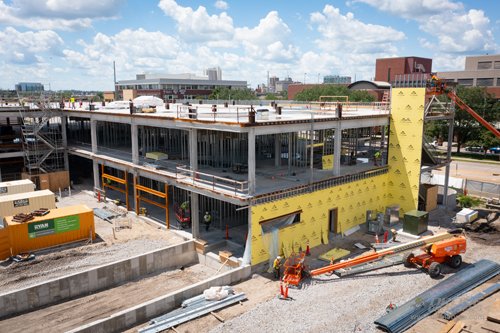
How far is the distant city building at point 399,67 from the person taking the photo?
85.6m

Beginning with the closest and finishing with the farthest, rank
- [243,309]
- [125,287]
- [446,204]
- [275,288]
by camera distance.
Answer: [243,309] < [275,288] < [125,287] < [446,204]

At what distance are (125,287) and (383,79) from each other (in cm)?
8152

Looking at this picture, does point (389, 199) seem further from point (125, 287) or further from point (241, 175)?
point (125, 287)

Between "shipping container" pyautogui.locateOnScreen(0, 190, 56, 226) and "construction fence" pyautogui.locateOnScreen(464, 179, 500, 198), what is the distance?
113ft

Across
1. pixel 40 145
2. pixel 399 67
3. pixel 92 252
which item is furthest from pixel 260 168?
pixel 399 67

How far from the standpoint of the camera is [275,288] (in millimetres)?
20734

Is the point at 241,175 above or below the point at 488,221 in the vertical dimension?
above

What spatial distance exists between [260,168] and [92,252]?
1283 cm

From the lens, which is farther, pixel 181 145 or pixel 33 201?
pixel 181 145

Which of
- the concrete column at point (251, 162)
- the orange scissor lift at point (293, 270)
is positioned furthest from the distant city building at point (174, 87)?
the orange scissor lift at point (293, 270)

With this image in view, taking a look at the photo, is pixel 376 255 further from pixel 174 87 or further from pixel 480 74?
pixel 174 87

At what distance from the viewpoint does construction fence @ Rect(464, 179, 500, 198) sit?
116 feet

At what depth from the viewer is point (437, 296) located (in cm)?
1889

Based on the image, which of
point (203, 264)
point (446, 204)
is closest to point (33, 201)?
point (203, 264)
